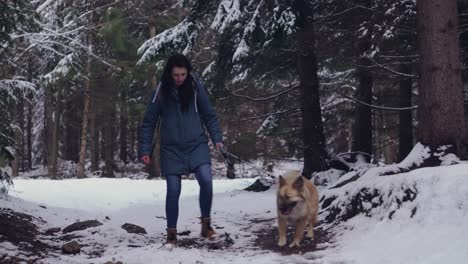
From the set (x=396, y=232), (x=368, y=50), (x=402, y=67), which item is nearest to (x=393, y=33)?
(x=368, y=50)

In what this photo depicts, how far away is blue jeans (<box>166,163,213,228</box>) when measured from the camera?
6.01 meters

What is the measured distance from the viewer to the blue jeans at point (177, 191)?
6012 millimetres

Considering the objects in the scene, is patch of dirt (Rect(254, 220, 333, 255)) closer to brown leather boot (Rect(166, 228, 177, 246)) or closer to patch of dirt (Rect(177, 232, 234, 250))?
patch of dirt (Rect(177, 232, 234, 250))

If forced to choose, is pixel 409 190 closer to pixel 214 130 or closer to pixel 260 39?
pixel 214 130

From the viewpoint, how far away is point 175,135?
6051 millimetres

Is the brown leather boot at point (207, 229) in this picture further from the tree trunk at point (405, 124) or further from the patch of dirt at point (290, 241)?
the tree trunk at point (405, 124)

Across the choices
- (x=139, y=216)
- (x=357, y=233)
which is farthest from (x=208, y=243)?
(x=139, y=216)

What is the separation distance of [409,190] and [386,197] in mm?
380

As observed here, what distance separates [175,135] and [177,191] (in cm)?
69

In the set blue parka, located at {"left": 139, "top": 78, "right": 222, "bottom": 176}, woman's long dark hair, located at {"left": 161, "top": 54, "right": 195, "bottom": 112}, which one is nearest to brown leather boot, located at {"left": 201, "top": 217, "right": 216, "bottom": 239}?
blue parka, located at {"left": 139, "top": 78, "right": 222, "bottom": 176}

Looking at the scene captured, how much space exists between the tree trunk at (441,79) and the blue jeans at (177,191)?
280 centimetres

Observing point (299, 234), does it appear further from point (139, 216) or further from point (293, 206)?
point (139, 216)

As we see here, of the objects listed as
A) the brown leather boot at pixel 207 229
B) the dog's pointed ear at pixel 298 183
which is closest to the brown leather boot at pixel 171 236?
the brown leather boot at pixel 207 229

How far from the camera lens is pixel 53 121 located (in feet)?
82.3
